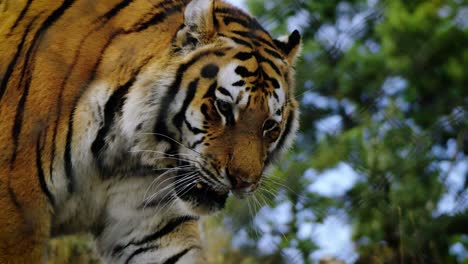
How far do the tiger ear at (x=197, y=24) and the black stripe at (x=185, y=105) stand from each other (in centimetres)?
12

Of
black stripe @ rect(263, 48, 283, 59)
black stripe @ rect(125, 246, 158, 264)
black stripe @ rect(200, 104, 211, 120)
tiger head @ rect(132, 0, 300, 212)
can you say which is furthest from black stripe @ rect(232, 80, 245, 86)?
black stripe @ rect(125, 246, 158, 264)

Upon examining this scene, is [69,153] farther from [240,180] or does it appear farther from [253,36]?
[253,36]

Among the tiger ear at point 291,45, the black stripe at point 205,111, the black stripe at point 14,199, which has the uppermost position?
the tiger ear at point 291,45

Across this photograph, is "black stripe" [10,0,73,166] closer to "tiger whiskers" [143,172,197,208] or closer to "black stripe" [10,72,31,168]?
"black stripe" [10,72,31,168]

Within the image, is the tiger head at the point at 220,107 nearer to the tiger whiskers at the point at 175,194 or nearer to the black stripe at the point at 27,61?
the tiger whiskers at the point at 175,194

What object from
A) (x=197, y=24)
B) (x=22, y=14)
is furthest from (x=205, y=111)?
(x=22, y=14)

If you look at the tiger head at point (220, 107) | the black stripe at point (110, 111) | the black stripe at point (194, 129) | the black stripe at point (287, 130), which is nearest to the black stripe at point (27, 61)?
the black stripe at point (110, 111)

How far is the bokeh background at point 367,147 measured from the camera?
286 centimetres

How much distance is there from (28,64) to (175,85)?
447 millimetres

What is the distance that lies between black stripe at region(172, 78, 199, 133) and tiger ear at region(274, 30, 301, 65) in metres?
0.38

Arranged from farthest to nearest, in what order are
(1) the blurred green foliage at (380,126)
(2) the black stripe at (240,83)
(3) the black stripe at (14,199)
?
(1) the blurred green foliage at (380,126) < (2) the black stripe at (240,83) < (3) the black stripe at (14,199)

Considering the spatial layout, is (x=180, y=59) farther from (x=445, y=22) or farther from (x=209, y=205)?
(x=445, y=22)

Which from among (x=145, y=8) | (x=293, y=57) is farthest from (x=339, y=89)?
(x=145, y=8)

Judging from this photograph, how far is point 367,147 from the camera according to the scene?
4156 millimetres
